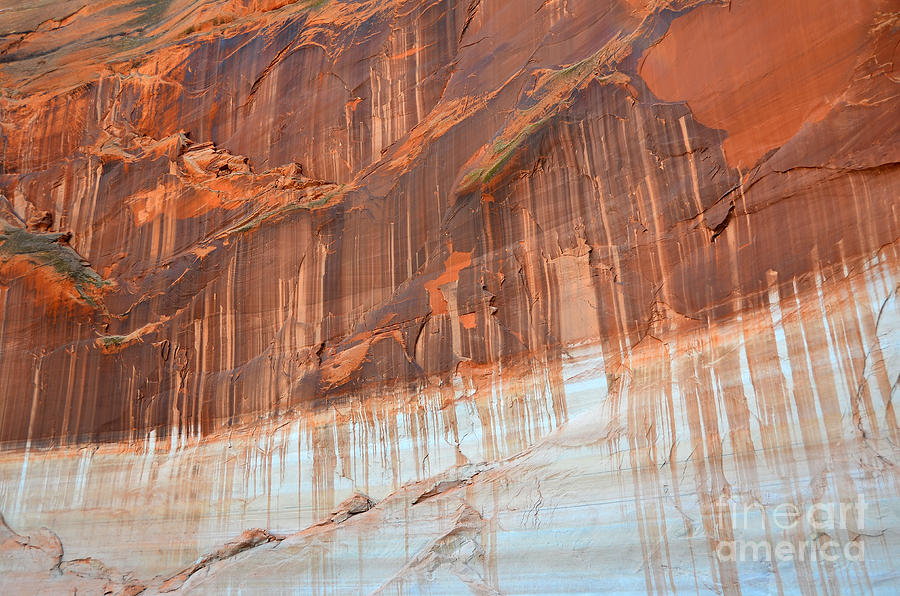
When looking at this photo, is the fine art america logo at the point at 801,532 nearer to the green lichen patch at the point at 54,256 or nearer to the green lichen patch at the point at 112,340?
the green lichen patch at the point at 112,340

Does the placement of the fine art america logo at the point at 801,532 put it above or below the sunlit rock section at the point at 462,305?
below

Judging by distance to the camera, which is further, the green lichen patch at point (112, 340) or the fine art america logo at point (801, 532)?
the green lichen patch at point (112, 340)

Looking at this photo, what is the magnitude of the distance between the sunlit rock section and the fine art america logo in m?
0.02

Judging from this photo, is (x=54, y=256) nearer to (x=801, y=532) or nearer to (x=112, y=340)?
(x=112, y=340)

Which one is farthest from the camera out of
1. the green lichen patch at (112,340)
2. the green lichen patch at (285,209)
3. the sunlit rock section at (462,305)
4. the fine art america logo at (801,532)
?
the green lichen patch at (112,340)

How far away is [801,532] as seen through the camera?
503cm

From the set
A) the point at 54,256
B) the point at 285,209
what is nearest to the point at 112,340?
the point at 54,256

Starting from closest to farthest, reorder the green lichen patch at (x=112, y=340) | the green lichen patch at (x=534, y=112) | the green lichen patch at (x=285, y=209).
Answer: the green lichen patch at (x=534, y=112)
the green lichen patch at (x=285, y=209)
the green lichen patch at (x=112, y=340)

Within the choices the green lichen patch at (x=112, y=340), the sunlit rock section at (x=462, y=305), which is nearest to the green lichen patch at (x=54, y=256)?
Result: the sunlit rock section at (x=462, y=305)

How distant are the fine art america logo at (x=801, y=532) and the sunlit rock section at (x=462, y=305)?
20mm

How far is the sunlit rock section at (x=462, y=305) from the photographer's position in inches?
212

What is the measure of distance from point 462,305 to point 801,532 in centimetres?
378

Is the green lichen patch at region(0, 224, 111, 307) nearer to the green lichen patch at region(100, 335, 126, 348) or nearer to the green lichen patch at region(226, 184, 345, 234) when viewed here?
the green lichen patch at region(100, 335, 126, 348)

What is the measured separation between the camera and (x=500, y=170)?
24.9 feet
